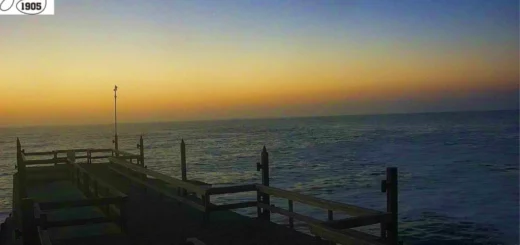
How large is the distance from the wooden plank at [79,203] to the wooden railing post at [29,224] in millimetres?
1374

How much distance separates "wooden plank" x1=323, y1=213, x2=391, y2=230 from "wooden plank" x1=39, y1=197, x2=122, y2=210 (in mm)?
4830

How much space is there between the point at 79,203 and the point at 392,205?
5820 mm

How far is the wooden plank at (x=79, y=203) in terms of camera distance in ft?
29.7

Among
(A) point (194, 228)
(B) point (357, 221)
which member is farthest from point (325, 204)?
(A) point (194, 228)

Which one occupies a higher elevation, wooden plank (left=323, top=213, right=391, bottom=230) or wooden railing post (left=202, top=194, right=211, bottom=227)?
wooden plank (left=323, top=213, right=391, bottom=230)

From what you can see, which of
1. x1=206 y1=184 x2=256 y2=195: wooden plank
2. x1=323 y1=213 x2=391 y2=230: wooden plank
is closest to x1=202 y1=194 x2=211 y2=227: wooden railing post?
x1=206 y1=184 x2=256 y2=195: wooden plank

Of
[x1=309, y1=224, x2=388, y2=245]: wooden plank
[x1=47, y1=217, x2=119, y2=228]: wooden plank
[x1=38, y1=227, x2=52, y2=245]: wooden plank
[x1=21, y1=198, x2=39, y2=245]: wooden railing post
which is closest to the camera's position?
[x1=309, y1=224, x2=388, y2=245]: wooden plank

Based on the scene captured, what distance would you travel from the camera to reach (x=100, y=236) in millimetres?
10047

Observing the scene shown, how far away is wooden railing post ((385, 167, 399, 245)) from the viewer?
754 cm

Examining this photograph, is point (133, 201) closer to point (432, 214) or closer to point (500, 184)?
point (432, 214)

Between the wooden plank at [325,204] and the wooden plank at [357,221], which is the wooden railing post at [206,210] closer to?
the wooden plank at [325,204]

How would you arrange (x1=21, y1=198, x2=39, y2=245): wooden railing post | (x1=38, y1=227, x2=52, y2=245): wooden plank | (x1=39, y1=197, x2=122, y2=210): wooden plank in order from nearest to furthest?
(x1=38, y1=227, x2=52, y2=245): wooden plank → (x1=21, y1=198, x2=39, y2=245): wooden railing post → (x1=39, y1=197, x2=122, y2=210): wooden plank

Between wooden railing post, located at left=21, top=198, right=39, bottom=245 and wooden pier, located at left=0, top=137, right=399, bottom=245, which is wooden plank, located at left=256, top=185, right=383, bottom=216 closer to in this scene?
wooden pier, located at left=0, top=137, right=399, bottom=245

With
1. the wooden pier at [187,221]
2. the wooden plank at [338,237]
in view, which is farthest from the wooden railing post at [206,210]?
the wooden plank at [338,237]
